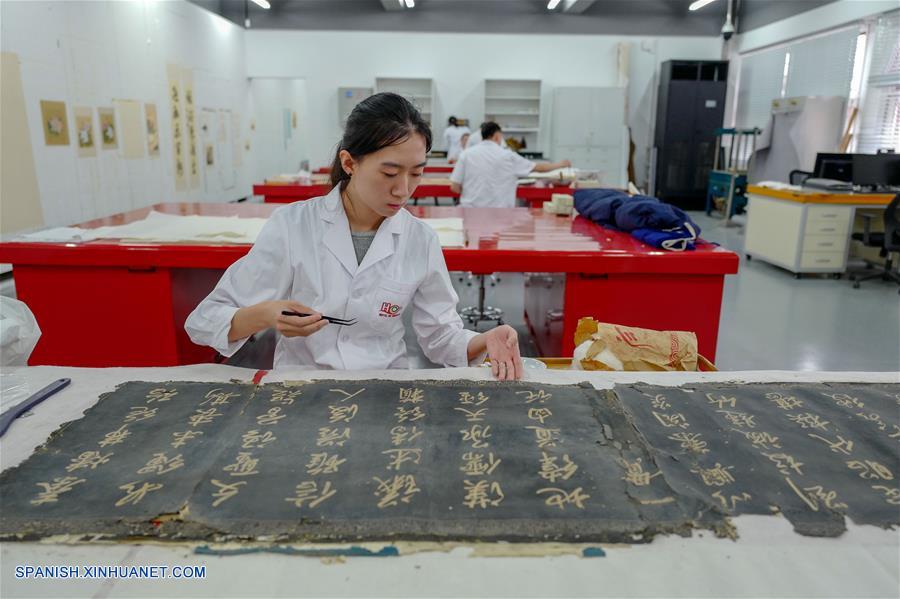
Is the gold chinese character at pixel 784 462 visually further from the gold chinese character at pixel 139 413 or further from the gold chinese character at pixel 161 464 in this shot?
the gold chinese character at pixel 139 413

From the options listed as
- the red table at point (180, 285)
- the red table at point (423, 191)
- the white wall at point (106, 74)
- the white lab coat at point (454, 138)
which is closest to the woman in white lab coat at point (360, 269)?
the red table at point (180, 285)

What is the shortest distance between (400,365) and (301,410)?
513 mm

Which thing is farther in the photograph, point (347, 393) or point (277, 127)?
point (277, 127)

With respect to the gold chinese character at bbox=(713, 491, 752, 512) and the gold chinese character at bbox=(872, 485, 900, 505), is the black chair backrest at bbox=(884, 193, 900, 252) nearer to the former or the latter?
the gold chinese character at bbox=(872, 485, 900, 505)

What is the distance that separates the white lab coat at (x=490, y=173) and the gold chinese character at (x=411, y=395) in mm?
3788

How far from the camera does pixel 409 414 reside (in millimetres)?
1114

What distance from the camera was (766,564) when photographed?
78cm

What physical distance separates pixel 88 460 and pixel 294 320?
1.47 feet

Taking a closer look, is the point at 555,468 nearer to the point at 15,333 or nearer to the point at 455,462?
the point at 455,462

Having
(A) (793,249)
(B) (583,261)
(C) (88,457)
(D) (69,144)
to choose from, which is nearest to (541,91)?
(A) (793,249)

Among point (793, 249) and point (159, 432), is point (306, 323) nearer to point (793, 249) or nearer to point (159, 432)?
point (159, 432)

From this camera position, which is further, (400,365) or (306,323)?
(400,365)

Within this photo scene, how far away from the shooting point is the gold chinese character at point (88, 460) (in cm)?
94

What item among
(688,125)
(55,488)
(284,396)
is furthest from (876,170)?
(55,488)
